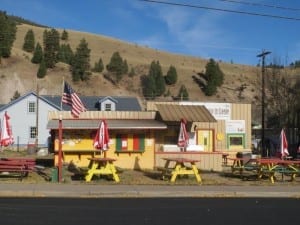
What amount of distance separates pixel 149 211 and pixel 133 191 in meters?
4.48

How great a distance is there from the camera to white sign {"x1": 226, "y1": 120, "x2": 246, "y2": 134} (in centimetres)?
3262

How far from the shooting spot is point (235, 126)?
3294cm

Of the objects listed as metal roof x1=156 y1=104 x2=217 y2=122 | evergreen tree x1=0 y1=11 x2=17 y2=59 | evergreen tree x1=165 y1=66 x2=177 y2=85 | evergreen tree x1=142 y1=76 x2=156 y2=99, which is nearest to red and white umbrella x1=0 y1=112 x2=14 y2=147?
metal roof x1=156 y1=104 x2=217 y2=122

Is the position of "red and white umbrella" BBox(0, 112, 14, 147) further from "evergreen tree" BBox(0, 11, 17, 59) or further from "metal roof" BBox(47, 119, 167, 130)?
"evergreen tree" BBox(0, 11, 17, 59)

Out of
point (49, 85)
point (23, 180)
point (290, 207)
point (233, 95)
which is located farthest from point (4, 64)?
point (290, 207)

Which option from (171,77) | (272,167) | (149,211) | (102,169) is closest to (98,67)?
(171,77)

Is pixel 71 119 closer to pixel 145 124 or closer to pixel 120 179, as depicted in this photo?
pixel 145 124

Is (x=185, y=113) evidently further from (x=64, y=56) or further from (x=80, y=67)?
(x=64, y=56)

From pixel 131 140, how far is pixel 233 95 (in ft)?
262

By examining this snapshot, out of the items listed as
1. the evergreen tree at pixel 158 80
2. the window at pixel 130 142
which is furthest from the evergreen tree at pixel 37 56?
the window at pixel 130 142

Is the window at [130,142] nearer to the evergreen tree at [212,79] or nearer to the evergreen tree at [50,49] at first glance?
the evergreen tree at [50,49]

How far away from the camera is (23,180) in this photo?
21453 millimetres

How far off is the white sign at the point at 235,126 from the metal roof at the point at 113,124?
6.06m

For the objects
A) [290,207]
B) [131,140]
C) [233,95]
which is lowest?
[290,207]
